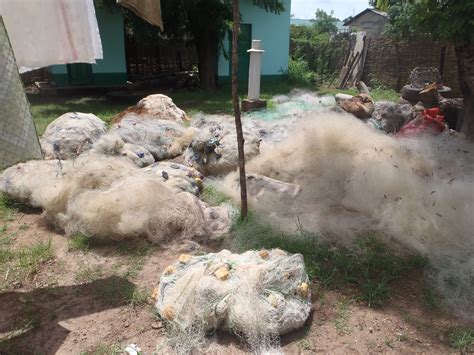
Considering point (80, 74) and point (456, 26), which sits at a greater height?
point (456, 26)

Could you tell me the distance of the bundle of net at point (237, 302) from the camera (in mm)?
2365

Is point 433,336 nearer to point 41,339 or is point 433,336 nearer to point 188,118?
point 41,339

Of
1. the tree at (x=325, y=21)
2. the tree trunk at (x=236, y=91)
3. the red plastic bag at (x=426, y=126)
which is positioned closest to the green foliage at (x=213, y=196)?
the tree trunk at (x=236, y=91)

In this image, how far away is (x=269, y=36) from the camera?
14953 mm

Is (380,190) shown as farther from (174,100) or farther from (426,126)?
(174,100)

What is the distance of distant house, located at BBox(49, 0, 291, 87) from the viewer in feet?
41.1

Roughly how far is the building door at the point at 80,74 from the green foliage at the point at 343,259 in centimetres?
1083

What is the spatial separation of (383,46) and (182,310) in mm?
13084

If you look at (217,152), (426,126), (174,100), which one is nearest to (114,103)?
(174,100)

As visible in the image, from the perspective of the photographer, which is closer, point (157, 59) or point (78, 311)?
point (78, 311)

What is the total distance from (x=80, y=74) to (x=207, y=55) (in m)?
4.16

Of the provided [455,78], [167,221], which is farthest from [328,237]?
[455,78]

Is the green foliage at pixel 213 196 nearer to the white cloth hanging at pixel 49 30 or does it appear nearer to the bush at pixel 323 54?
the white cloth hanging at pixel 49 30

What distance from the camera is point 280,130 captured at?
6219 millimetres
